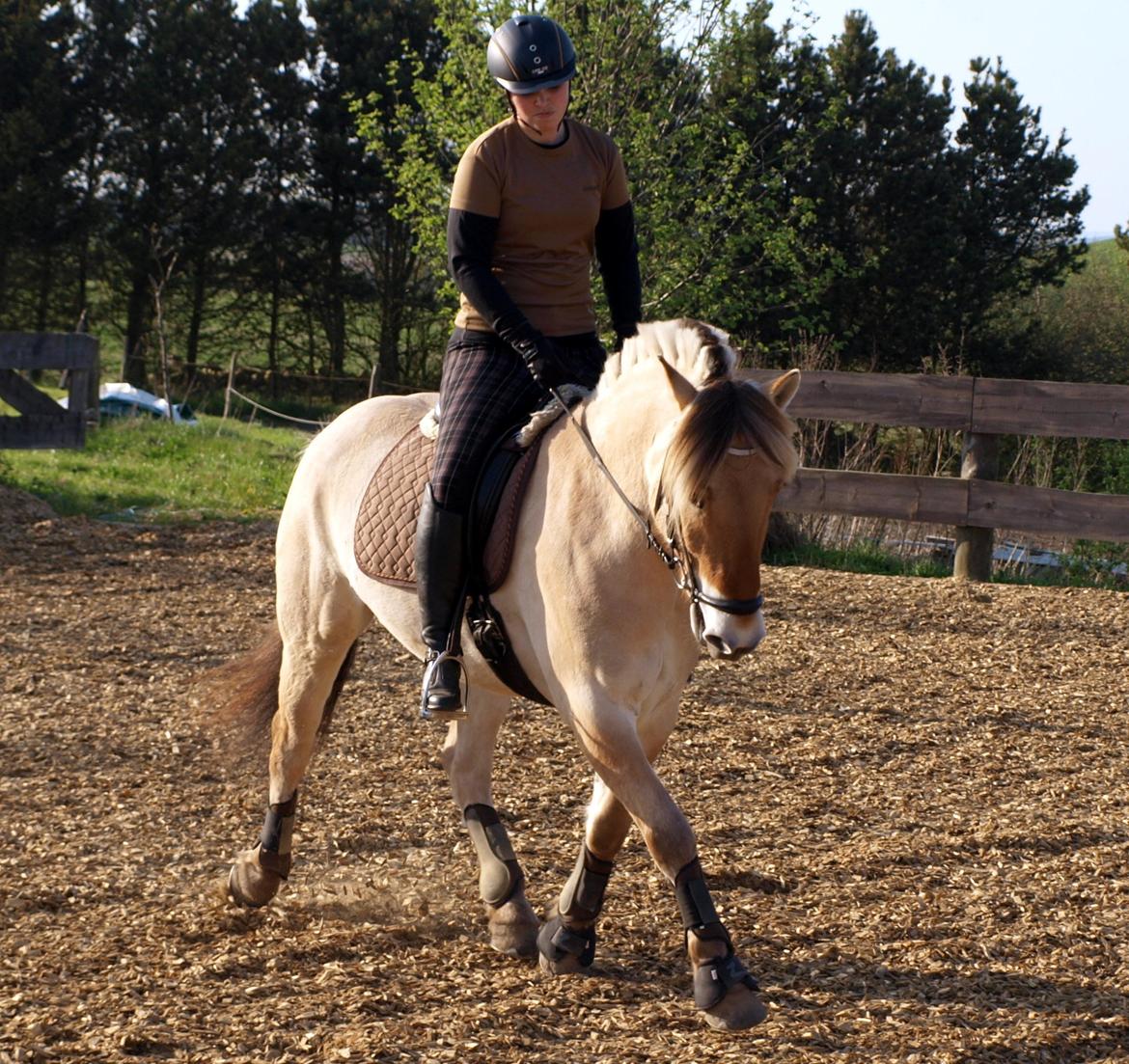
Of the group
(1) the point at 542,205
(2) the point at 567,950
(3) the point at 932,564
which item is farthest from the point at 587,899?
(3) the point at 932,564

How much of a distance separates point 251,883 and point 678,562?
77.4 inches

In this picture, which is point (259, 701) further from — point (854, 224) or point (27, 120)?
point (27, 120)

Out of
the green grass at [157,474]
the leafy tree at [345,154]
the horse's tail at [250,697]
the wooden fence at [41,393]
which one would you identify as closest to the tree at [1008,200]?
the leafy tree at [345,154]

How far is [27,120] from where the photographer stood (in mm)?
29359

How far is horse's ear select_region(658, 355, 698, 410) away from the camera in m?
3.25

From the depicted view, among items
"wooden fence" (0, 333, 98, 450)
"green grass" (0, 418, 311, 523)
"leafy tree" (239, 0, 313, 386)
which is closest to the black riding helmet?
"green grass" (0, 418, 311, 523)

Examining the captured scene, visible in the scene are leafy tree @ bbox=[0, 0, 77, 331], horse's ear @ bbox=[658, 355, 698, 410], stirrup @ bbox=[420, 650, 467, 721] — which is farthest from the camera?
leafy tree @ bbox=[0, 0, 77, 331]

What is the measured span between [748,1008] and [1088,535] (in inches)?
296

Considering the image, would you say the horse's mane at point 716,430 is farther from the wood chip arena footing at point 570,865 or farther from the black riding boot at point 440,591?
the wood chip arena footing at point 570,865

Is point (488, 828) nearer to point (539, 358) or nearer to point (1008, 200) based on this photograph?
point (539, 358)

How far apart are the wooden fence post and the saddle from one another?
275 inches

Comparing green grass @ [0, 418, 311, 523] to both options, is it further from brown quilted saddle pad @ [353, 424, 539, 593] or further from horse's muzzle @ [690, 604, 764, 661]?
horse's muzzle @ [690, 604, 764, 661]

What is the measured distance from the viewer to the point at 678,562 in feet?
10.8

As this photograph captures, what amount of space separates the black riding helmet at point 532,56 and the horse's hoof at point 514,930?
2.41 meters
